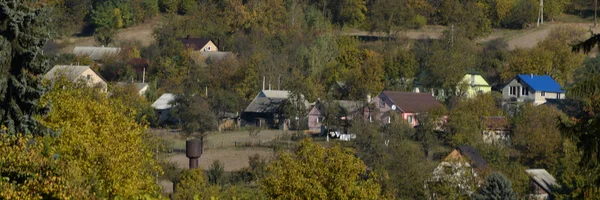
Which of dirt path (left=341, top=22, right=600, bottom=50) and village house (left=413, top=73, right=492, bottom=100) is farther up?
dirt path (left=341, top=22, right=600, bottom=50)

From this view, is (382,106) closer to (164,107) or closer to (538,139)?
(164,107)

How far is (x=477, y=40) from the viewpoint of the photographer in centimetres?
6181

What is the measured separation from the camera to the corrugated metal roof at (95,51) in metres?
58.7

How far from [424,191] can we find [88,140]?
1666cm

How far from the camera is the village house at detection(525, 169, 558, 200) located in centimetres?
2936

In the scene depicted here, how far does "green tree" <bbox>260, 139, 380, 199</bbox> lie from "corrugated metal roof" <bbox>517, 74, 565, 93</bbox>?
32876mm

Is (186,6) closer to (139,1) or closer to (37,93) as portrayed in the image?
(139,1)

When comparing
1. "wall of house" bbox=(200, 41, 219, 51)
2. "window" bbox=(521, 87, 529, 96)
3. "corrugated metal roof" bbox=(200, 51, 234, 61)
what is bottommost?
"window" bbox=(521, 87, 529, 96)

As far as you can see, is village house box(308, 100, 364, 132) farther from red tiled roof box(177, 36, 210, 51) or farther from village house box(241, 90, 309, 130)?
red tiled roof box(177, 36, 210, 51)

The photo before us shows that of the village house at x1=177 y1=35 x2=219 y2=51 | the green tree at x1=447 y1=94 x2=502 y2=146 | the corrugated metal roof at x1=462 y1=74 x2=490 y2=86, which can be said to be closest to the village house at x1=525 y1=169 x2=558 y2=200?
the green tree at x1=447 y1=94 x2=502 y2=146

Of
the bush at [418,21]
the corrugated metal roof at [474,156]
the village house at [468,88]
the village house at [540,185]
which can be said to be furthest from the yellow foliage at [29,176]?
the bush at [418,21]

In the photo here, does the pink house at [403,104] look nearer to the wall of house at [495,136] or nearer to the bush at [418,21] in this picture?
the wall of house at [495,136]

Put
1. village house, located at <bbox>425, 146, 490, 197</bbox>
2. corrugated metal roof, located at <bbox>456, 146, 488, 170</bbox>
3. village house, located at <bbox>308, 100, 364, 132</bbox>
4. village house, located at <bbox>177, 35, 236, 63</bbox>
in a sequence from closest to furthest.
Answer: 1. village house, located at <bbox>425, 146, 490, 197</bbox>
2. corrugated metal roof, located at <bbox>456, 146, 488, 170</bbox>
3. village house, located at <bbox>308, 100, 364, 132</bbox>
4. village house, located at <bbox>177, 35, 236, 63</bbox>

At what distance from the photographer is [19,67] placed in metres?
14.5
